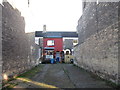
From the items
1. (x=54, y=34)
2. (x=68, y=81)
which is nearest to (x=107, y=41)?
(x=68, y=81)

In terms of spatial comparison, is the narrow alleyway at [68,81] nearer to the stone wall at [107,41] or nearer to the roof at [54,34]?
the stone wall at [107,41]

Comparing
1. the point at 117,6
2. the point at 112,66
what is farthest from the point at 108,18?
the point at 112,66

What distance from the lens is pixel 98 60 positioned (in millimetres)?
9906

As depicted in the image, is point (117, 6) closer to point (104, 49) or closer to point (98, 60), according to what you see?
point (104, 49)

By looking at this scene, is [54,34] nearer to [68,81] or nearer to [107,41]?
[68,81]

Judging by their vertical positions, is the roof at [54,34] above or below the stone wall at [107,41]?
above

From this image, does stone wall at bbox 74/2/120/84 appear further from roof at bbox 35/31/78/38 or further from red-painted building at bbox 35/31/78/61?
roof at bbox 35/31/78/38

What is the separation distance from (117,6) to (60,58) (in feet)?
82.3

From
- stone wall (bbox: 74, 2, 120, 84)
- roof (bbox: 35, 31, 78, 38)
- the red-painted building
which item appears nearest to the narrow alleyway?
stone wall (bbox: 74, 2, 120, 84)

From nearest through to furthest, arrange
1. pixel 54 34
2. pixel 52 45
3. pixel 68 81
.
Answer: pixel 68 81
pixel 52 45
pixel 54 34

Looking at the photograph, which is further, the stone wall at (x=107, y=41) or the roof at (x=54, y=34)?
the roof at (x=54, y=34)

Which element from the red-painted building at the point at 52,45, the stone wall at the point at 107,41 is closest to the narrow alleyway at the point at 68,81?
the stone wall at the point at 107,41

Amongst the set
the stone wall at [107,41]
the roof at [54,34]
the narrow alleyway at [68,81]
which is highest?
the roof at [54,34]

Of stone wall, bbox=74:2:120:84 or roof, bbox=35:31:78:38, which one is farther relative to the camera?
roof, bbox=35:31:78:38
